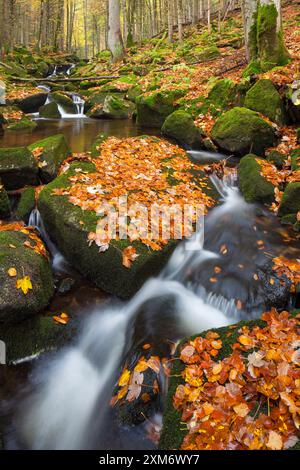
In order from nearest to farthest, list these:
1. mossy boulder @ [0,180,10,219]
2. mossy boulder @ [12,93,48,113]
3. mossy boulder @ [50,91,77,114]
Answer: mossy boulder @ [0,180,10,219], mossy boulder @ [12,93,48,113], mossy boulder @ [50,91,77,114]

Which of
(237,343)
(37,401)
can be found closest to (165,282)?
(237,343)

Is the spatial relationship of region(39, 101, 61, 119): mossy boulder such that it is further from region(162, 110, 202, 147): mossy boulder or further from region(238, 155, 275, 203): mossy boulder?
region(238, 155, 275, 203): mossy boulder

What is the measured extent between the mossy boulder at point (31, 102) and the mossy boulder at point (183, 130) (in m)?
8.05

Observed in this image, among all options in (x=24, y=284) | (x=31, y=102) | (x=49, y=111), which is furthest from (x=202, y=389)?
(x=31, y=102)

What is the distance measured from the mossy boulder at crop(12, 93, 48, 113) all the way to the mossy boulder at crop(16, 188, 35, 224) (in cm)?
998

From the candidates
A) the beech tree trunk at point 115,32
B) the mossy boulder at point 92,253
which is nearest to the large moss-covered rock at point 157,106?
the mossy boulder at point 92,253

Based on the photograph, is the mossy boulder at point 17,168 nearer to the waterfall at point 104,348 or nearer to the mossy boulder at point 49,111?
the waterfall at point 104,348

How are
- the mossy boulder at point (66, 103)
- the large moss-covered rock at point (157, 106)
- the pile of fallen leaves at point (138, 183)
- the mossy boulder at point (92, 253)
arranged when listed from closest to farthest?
the mossy boulder at point (92, 253)
the pile of fallen leaves at point (138, 183)
the large moss-covered rock at point (157, 106)
the mossy boulder at point (66, 103)

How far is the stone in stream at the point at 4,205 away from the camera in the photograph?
5727 millimetres

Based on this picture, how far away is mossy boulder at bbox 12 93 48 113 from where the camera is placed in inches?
556

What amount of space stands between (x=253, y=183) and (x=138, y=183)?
2.41 m

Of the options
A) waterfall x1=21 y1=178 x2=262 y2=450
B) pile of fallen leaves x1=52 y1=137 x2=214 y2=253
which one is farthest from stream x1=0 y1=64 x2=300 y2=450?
pile of fallen leaves x1=52 y1=137 x2=214 y2=253

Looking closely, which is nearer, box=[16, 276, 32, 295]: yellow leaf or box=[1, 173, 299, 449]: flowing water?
box=[1, 173, 299, 449]: flowing water

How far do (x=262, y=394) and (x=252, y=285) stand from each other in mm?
1924
